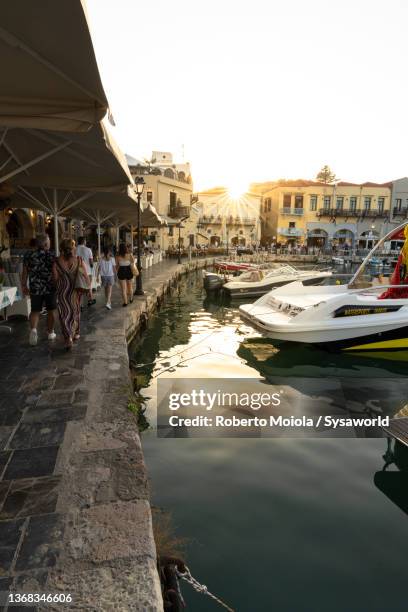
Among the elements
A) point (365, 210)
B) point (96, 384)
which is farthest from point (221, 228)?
point (96, 384)

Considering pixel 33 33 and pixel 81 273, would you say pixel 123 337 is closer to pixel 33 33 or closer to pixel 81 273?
pixel 81 273

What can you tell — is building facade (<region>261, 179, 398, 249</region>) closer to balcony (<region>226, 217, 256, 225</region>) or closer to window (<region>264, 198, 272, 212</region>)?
window (<region>264, 198, 272, 212</region>)

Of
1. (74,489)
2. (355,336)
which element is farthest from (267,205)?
(74,489)

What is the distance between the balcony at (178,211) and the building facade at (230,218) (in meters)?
10.8

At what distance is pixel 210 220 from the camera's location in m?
56.9

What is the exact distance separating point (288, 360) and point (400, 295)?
3.18 metres

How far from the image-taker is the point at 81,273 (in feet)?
19.9

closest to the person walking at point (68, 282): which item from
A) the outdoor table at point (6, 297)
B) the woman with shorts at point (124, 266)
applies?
the outdoor table at point (6, 297)

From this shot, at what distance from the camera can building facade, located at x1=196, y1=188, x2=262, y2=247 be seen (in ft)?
188

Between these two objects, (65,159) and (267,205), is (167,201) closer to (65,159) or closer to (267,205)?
(267,205)

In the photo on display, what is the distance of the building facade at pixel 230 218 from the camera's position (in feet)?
188

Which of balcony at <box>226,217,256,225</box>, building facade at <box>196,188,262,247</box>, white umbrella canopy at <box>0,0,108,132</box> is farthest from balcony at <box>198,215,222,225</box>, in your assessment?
white umbrella canopy at <box>0,0,108,132</box>

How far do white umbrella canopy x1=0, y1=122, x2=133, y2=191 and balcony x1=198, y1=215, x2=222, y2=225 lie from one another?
160 feet

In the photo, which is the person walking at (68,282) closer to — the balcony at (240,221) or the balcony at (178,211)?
the balcony at (178,211)
